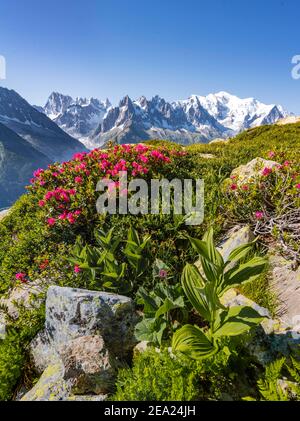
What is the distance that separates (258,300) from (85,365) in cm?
264

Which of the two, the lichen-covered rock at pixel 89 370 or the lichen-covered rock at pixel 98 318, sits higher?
the lichen-covered rock at pixel 98 318

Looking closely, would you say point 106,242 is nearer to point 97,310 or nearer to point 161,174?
point 97,310

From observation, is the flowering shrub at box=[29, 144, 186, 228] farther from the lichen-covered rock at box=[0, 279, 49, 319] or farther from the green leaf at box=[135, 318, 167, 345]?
the green leaf at box=[135, 318, 167, 345]

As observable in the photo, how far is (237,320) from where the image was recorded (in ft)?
11.0

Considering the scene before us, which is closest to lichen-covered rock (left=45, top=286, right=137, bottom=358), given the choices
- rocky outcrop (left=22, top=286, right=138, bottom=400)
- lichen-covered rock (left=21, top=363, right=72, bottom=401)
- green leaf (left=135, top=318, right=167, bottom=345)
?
rocky outcrop (left=22, top=286, right=138, bottom=400)

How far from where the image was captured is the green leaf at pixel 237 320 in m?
3.16

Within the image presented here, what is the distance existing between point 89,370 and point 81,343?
0.44 metres

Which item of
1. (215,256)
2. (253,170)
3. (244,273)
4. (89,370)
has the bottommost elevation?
(89,370)

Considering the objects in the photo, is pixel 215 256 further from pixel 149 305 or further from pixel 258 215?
pixel 258 215

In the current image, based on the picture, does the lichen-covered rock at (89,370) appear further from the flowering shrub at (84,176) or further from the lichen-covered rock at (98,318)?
the flowering shrub at (84,176)

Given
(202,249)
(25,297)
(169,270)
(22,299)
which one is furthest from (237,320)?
(25,297)

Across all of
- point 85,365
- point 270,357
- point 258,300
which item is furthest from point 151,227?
point 270,357

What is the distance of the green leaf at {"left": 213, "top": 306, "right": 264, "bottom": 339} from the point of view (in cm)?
316

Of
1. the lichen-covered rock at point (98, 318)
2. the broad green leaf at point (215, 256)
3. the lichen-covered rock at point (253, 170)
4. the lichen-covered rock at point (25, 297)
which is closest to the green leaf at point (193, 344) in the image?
the broad green leaf at point (215, 256)
